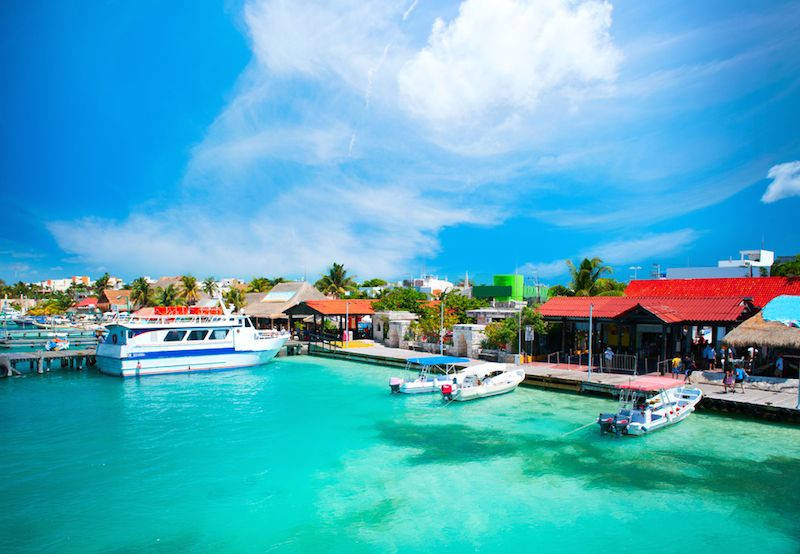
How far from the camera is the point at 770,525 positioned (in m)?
12.1

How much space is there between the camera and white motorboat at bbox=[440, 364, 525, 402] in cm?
2516

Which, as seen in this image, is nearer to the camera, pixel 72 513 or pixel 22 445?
pixel 72 513

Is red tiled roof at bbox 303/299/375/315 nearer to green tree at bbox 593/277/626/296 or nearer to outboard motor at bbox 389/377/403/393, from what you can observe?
outboard motor at bbox 389/377/403/393

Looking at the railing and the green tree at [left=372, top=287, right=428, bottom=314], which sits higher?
the green tree at [left=372, top=287, right=428, bottom=314]

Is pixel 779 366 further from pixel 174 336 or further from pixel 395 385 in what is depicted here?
pixel 174 336

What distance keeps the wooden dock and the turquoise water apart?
1259 centimetres

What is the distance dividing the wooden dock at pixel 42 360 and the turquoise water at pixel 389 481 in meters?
12.6

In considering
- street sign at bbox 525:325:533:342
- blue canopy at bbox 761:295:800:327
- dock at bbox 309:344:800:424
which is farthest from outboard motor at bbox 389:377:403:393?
blue canopy at bbox 761:295:800:327

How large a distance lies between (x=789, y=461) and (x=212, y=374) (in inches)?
1312

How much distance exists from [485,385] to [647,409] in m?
8.37

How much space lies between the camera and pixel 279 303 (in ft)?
184

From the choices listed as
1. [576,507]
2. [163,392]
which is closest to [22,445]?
[163,392]

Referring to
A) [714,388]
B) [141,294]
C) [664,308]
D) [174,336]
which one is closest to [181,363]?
[174,336]

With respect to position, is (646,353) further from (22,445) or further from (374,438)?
(22,445)
